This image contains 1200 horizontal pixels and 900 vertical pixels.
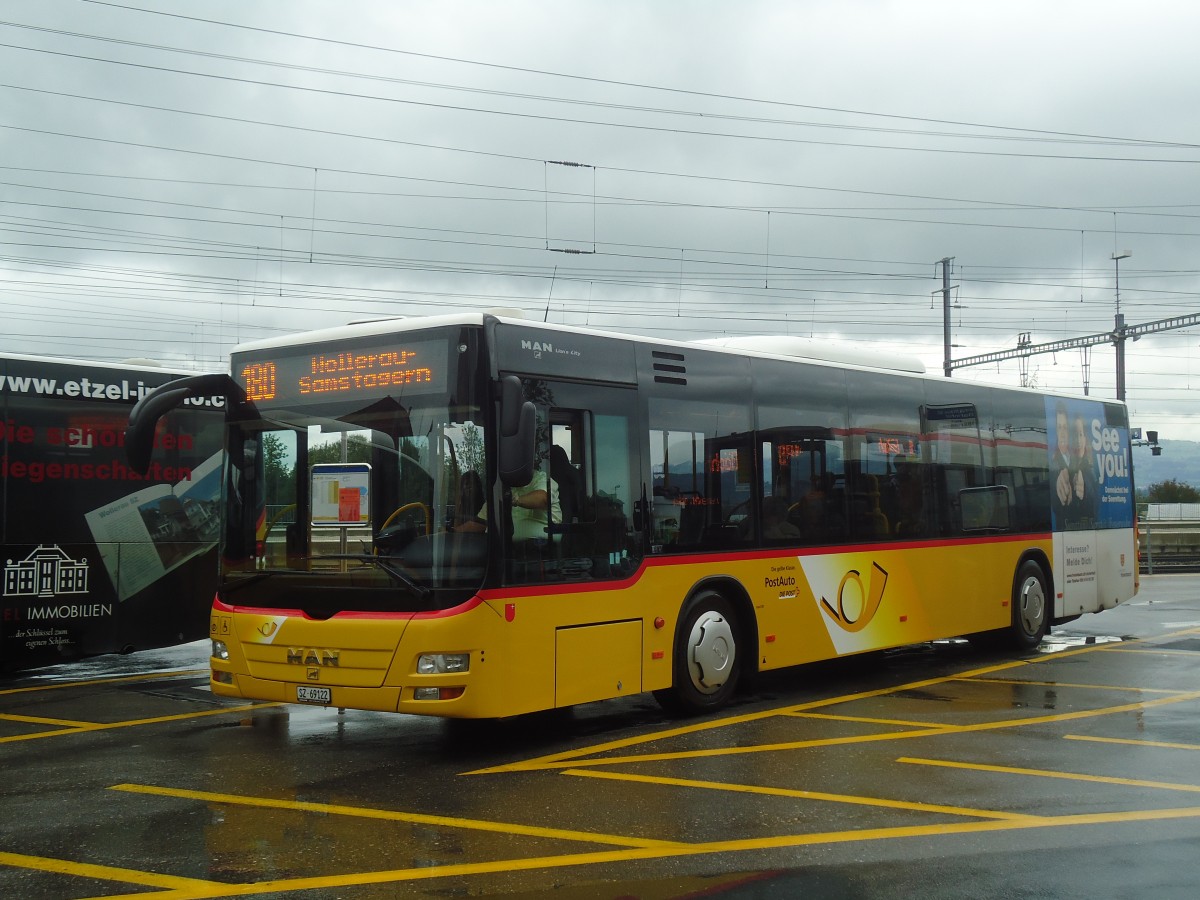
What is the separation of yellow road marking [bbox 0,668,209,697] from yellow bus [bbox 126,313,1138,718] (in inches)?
163

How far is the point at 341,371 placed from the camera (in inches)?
343

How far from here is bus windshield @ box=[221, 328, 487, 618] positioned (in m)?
8.06

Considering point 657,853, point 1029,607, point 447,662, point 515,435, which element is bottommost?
point 657,853

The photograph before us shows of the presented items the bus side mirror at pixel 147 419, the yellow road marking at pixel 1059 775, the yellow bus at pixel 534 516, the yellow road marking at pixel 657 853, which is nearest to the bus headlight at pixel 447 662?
the yellow bus at pixel 534 516

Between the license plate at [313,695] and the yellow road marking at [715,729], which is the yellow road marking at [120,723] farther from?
the yellow road marking at [715,729]

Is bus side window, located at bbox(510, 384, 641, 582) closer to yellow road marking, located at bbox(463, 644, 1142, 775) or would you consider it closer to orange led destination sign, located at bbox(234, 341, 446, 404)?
orange led destination sign, located at bbox(234, 341, 446, 404)

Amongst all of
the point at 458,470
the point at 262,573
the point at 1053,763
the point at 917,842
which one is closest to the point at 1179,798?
the point at 1053,763

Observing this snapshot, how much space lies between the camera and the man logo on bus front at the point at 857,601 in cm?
1142

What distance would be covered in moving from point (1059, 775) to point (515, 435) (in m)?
3.95

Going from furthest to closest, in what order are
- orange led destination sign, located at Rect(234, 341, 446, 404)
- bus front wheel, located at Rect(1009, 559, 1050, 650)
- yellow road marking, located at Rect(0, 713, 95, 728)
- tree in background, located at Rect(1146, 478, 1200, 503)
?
tree in background, located at Rect(1146, 478, 1200, 503)
bus front wheel, located at Rect(1009, 559, 1050, 650)
yellow road marking, located at Rect(0, 713, 95, 728)
orange led destination sign, located at Rect(234, 341, 446, 404)

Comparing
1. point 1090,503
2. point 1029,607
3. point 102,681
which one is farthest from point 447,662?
point 1090,503

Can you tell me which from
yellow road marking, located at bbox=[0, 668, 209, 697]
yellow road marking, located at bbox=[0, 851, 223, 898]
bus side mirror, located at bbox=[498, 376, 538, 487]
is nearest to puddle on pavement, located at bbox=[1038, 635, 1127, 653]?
bus side mirror, located at bbox=[498, 376, 538, 487]

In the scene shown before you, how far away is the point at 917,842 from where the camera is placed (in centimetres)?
616

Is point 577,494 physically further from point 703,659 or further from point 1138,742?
point 1138,742
